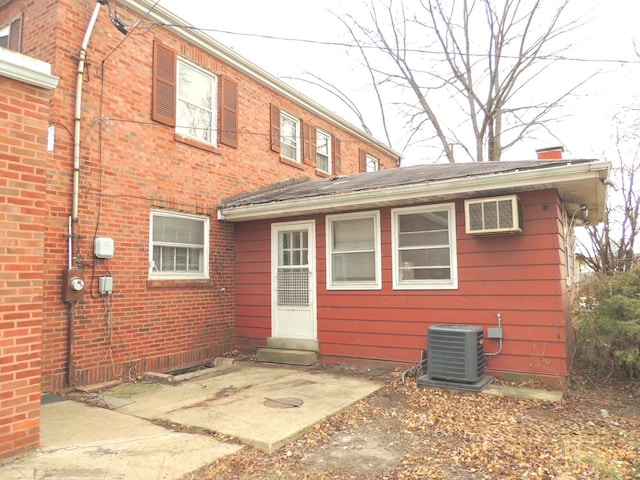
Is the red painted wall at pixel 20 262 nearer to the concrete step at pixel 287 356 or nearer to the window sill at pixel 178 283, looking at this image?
the window sill at pixel 178 283

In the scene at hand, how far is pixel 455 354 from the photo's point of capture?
18.5 feet

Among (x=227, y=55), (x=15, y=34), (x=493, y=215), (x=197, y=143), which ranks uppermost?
(x=227, y=55)

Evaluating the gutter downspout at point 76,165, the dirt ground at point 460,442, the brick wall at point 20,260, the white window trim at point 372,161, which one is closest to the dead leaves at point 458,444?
the dirt ground at point 460,442

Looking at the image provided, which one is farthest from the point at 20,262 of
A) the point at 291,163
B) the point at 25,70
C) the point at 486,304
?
the point at 291,163

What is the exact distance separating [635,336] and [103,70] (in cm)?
786

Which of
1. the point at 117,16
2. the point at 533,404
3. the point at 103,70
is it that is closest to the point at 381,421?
the point at 533,404

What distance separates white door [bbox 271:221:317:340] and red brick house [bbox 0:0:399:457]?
3.24 ft

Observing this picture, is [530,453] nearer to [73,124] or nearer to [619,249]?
[73,124]

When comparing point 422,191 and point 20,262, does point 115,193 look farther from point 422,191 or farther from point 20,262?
point 422,191

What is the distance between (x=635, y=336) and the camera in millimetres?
5324

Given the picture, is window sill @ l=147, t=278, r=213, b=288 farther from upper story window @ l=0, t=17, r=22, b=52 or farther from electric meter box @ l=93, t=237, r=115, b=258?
upper story window @ l=0, t=17, r=22, b=52

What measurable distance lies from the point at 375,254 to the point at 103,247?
157 inches

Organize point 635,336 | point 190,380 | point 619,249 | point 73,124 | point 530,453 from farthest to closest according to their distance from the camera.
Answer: point 619,249 < point 190,380 < point 73,124 < point 635,336 < point 530,453

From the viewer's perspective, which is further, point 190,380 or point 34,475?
point 190,380
